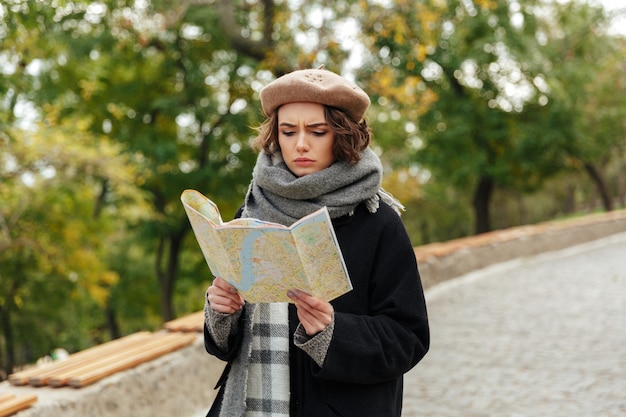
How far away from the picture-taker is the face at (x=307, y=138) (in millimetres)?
2012

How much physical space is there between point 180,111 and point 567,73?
11.2 meters

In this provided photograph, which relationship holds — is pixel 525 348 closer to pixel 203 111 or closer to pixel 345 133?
pixel 345 133

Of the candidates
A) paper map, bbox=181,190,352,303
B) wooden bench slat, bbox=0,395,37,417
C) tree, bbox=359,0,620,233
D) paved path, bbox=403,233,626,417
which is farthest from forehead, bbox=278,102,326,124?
tree, bbox=359,0,620,233

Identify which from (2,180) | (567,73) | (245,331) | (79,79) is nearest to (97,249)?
(79,79)

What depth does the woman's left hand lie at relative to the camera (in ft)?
5.82

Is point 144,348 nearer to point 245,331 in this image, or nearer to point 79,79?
point 245,331

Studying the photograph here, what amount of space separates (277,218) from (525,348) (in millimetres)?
5461

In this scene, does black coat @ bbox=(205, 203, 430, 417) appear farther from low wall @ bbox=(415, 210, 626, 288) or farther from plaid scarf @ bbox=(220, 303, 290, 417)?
low wall @ bbox=(415, 210, 626, 288)

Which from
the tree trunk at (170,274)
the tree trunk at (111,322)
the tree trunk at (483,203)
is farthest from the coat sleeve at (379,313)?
the tree trunk at (111,322)

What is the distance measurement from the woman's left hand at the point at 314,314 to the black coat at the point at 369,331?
45mm

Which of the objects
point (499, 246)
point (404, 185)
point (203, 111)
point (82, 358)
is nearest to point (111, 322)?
point (404, 185)

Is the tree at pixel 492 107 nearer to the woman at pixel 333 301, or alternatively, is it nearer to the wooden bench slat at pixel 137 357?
the wooden bench slat at pixel 137 357

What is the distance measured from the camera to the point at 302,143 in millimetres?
2000

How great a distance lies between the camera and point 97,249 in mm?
18797
